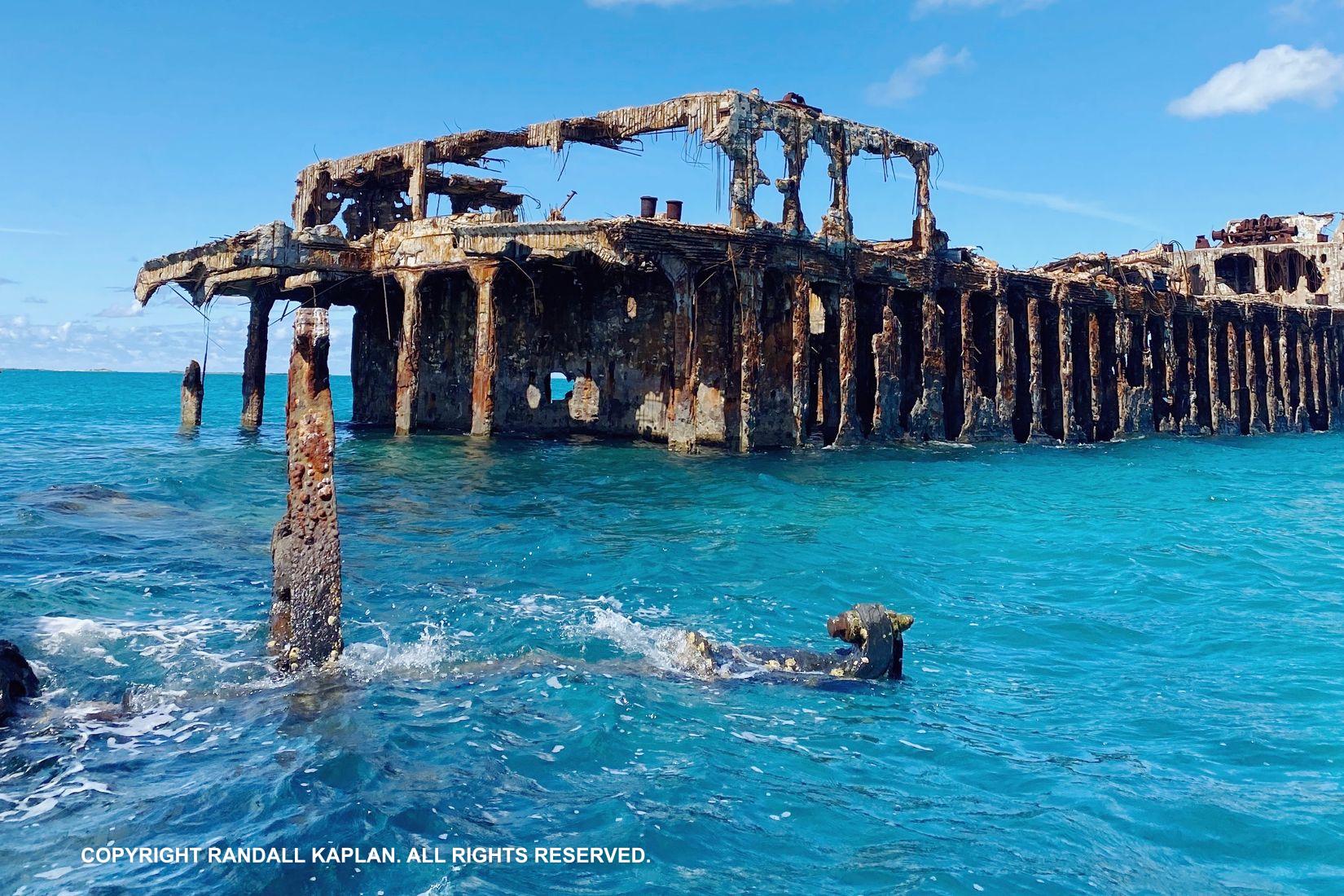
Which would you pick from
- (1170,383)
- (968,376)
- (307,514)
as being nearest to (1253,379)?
(1170,383)

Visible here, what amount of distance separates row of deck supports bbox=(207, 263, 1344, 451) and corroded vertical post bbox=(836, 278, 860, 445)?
0.04m

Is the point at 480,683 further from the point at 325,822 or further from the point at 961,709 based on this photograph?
the point at 961,709

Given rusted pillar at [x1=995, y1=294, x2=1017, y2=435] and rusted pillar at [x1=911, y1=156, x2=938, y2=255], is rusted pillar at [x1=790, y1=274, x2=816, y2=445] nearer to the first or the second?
rusted pillar at [x1=911, y1=156, x2=938, y2=255]

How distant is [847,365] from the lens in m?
23.6

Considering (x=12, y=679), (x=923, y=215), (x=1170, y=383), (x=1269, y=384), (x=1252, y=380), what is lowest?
(x=12, y=679)

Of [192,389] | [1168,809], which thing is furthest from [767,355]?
[192,389]

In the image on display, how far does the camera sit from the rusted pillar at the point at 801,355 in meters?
22.4

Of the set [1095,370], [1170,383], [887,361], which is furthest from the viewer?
[1170,383]

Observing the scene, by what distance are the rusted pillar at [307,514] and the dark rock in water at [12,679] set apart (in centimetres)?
166

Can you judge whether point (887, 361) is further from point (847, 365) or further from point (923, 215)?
point (923, 215)

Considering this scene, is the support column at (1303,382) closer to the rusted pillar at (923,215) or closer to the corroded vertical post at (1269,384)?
the corroded vertical post at (1269,384)

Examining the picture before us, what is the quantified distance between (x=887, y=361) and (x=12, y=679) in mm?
20590

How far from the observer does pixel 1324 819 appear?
556cm

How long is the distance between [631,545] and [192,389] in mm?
24736
